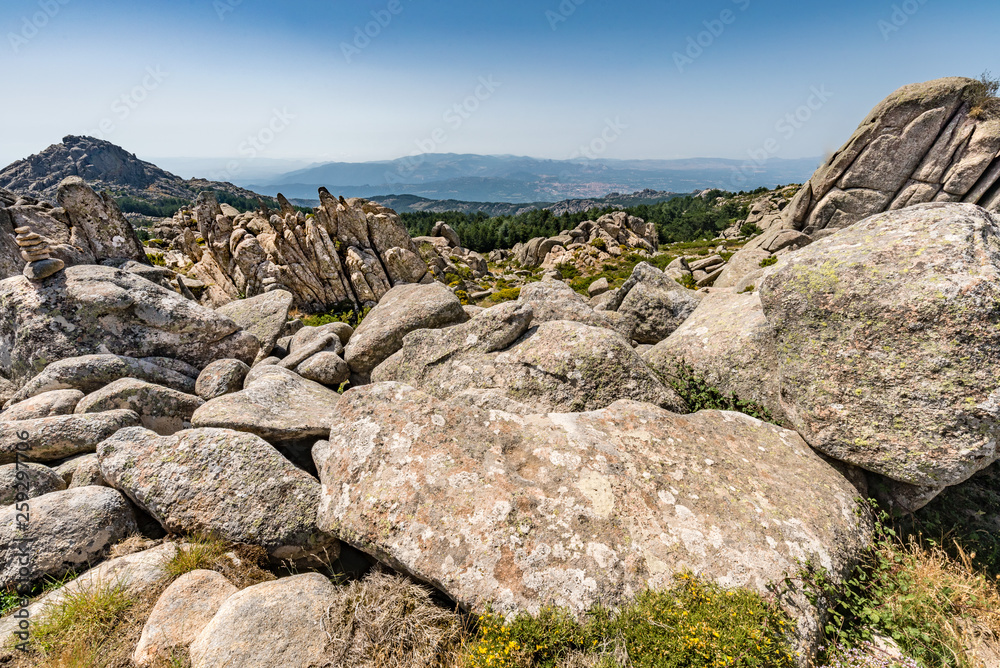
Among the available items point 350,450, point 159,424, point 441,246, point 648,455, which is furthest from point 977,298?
point 441,246

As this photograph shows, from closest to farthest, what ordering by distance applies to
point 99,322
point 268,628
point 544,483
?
point 268,628 < point 544,483 < point 99,322

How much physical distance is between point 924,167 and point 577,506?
153 ft

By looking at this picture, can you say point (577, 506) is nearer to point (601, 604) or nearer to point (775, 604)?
point (601, 604)

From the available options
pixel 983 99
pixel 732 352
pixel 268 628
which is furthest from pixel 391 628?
pixel 983 99

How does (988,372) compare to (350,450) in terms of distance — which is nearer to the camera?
(988,372)

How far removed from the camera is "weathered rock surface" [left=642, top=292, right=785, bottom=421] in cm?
888

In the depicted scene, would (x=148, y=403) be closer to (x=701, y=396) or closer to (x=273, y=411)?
(x=273, y=411)

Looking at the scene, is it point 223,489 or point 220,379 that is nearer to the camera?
point 223,489

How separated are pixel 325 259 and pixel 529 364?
27839 mm

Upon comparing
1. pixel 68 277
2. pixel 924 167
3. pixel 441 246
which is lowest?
pixel 441 246

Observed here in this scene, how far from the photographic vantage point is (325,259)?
106 ft

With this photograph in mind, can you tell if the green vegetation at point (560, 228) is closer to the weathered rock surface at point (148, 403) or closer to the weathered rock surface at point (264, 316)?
the weathered rock surface at point (264, 316)

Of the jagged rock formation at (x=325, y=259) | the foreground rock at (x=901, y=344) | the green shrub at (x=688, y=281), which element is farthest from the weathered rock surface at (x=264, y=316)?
the green shrub at (x=688, y=281)

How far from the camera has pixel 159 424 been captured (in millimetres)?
10305
